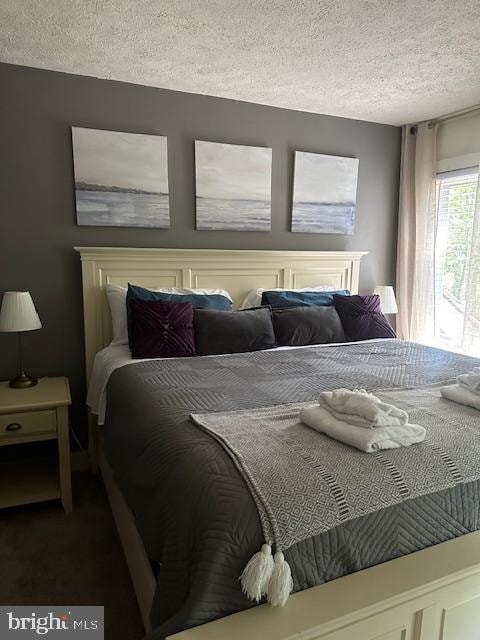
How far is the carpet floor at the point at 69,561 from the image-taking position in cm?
169

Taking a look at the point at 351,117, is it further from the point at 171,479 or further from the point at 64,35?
the point at 171,479

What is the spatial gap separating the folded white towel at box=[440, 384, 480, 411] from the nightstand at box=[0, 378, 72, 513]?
1791mm

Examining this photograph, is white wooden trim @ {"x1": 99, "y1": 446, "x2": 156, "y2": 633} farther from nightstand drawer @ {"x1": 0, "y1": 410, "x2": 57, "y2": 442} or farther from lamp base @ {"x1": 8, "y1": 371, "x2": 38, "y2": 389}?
lamp base @ {"x1": 8, "y1": 371, "x2": 38, "y2": 389}

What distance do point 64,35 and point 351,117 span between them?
7.14 ft

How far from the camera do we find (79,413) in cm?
284

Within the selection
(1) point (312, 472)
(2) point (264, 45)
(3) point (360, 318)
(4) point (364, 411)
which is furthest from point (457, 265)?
(1) point (312, 472)

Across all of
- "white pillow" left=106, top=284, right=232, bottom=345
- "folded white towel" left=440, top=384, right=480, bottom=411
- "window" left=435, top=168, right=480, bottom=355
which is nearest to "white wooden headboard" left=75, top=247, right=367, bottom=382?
"white pillow" left=106, top=284, right=232, bottom=345

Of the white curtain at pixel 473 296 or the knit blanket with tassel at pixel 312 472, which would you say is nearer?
the knit blanket with tassel at pixel 312 472

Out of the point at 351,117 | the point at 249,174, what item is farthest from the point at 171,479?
the point at 351,117

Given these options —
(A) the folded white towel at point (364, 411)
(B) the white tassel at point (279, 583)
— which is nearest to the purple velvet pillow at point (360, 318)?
(A) the folded white towel at point (364, 411)

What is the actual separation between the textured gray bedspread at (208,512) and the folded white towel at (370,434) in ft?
0.56

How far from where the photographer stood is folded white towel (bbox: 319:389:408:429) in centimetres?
134

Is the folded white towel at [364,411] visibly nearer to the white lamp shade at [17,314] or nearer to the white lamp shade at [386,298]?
the white lamp shade at [17,314]

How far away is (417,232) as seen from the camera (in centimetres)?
363
